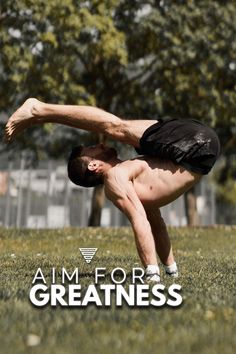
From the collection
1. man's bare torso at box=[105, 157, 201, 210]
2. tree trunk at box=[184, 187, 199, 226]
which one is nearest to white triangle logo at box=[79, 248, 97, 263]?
man's bare torso at box=[105, 157, 201, 210]

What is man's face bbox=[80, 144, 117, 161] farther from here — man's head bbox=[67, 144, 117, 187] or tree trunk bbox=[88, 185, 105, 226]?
tree trunk bbox=[88, 185, 105, 226]

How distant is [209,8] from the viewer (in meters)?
24.3

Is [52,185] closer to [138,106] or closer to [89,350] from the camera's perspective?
[138,106]

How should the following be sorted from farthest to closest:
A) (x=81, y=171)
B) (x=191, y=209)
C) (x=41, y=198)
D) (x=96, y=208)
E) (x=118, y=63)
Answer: (x=41, y=198), (x=191, y=209), (x=96, y=208), (x=118, y=63), (x=81, y=171)

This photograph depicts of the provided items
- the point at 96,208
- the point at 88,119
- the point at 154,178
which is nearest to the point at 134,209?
the point at 154,178

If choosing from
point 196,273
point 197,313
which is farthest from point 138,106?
point 197,313

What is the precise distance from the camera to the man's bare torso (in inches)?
249

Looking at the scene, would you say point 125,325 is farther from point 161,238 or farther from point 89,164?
point 161,238

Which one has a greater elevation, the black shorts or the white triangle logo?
the black shorts

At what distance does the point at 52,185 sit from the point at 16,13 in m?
14.0

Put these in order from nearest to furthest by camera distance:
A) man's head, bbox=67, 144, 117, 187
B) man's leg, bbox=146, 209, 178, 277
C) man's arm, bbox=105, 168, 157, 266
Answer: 1. man's arm, bbox=105, 168, 157, 266
2. man's head, bbox=67, 144, 117, 187
3. man's leg, bbox=146, 209, 178, 277

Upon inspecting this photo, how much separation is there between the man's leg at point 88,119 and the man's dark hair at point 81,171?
27cm

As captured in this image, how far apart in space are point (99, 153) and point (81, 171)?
23cm

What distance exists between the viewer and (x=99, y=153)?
21.4 ft
